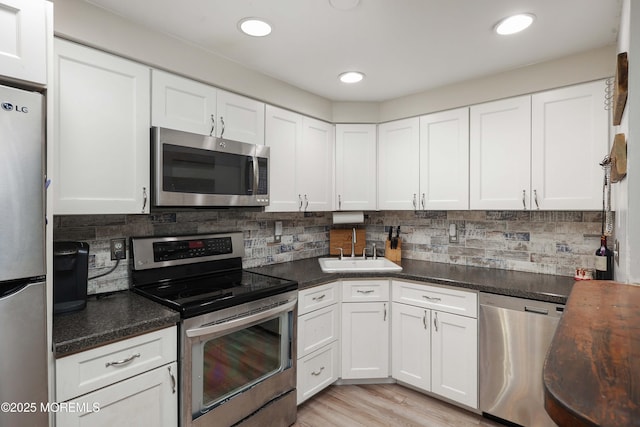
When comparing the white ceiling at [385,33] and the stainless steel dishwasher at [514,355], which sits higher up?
the white ceiling at [385,33]

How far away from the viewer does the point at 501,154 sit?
2365 millimetres

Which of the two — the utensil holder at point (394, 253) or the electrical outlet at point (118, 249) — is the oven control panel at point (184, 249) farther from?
the utensil holder at point (394, 253)

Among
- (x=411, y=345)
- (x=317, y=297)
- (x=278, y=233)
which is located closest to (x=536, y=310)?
(x=411, y=345)

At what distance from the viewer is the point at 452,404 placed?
2328 mm

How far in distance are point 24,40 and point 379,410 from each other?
264 centimetres

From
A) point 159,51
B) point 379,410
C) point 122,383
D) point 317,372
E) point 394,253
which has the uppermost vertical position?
point 159,51

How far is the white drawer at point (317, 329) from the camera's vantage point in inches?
88.0

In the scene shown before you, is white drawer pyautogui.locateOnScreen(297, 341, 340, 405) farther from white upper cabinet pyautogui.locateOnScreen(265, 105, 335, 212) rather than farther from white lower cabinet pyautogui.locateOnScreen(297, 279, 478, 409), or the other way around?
white upper cabinet pyautogui.locateOnScreen(265, 105, 335, 212)

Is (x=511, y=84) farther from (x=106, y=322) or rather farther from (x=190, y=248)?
(x=106, y=322)

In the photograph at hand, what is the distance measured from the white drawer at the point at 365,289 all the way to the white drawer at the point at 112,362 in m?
1.30

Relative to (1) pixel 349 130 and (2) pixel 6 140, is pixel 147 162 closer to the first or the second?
(2) pixel 6 140

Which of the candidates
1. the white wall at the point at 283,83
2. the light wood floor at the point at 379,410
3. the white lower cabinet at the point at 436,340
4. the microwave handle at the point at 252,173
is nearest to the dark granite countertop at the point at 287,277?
the white lower cabinet at the point at 436,340

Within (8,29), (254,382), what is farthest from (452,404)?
(8,29)

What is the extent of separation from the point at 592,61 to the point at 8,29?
2847mm
